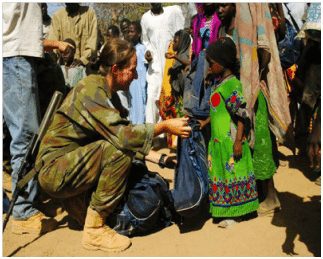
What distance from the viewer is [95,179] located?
115 inches

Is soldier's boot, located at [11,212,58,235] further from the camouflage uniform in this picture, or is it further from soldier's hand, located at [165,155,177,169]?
soldier's hand, located at [165,155,177,169]

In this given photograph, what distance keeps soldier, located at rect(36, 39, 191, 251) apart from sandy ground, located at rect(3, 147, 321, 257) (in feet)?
0.61

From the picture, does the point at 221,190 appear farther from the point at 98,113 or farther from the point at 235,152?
the point at 98,113

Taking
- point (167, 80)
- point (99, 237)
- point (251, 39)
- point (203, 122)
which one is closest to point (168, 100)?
point (167, 80)

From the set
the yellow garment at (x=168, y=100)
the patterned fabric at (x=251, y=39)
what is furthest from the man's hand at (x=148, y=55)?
the patterned fabric at (x=251, y=39)

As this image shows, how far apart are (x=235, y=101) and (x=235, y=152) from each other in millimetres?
379

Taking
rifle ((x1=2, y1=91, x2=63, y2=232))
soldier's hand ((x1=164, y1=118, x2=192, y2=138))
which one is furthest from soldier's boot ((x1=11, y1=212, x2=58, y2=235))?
soldier's hand ((x1=164, y1=118, x2=192, y2=138))

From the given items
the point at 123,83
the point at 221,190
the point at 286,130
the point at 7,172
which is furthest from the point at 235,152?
the point at 7,172

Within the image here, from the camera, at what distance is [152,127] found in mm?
2828

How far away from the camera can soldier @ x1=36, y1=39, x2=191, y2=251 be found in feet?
9.17

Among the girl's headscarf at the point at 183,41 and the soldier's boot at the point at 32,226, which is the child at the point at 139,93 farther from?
the soldier's boot at the point at 32,226

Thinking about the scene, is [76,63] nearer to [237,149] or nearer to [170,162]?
[170,162]

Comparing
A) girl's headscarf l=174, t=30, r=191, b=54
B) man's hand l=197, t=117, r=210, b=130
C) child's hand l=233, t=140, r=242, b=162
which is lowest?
child's hand l=233, t=140, r=242, b=162

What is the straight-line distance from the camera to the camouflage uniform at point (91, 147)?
9.15 feet
